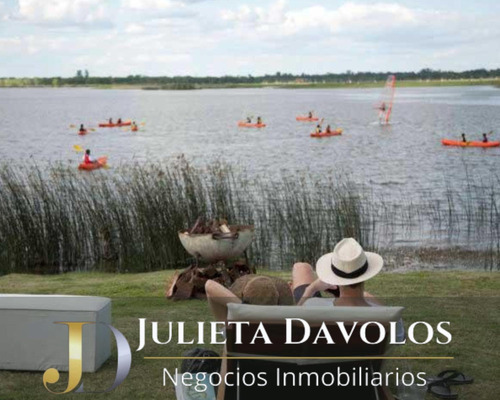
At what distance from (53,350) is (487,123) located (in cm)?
4911

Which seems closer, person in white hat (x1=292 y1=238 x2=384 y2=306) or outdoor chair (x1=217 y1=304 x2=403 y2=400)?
outdoor chair (x1=217 y1=304 x2=403 y2=400)

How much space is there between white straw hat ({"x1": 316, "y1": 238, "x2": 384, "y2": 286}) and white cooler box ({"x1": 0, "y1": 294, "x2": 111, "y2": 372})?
1.18 metres

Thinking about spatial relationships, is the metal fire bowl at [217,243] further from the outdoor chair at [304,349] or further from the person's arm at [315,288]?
the outdoor chair at [304,349]

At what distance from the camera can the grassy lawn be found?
4.28 metres

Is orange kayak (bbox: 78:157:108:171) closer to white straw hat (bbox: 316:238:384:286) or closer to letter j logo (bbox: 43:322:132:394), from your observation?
letter j logo (bbox: 43:322:132:394)

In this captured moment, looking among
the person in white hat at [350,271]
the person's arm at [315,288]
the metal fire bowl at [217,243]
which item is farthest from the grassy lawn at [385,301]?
the person in white hat at [350,271]

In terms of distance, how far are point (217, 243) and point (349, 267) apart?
235 centimetres

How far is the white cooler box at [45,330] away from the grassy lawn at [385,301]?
0.08 m

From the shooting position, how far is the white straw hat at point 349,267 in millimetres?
3801

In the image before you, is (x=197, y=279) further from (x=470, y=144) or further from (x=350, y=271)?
(x=470, y=144)

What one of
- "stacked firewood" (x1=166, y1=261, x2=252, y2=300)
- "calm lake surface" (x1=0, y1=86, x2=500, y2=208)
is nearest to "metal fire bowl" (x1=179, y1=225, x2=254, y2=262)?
"stacked firewood" (x1=166, y1=261, x2=252, y2=300)

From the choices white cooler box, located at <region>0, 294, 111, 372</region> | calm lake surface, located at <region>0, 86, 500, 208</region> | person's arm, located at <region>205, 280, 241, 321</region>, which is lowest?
calm lake surface, located at <region>0, 86, 500, 208</region>

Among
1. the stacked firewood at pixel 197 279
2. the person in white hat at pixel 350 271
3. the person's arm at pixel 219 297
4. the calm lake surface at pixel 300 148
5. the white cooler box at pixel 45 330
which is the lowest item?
the calm lake surface at pixel 300 148

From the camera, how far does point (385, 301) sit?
6.32 m
